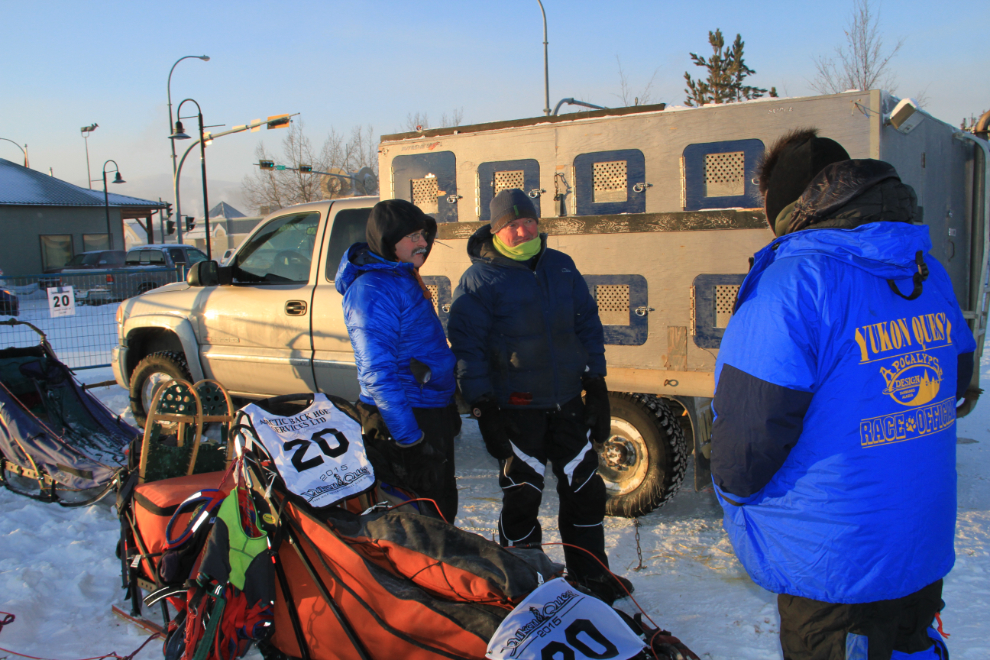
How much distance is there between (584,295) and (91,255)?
2478 centimetres

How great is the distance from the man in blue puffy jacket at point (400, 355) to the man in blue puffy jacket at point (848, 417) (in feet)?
5.17

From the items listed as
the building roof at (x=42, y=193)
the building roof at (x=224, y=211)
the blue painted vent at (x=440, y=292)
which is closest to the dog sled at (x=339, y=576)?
the blue painted vent at (x=440, y=292)

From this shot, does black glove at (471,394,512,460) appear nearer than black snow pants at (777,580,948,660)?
No

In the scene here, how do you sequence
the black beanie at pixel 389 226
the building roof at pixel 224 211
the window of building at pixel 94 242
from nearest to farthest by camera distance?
the black beanie at pixel 389 226 < the window of building at pixel 94 242 < the building roof at pixel 224 211

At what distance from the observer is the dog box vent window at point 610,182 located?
13.1 ft

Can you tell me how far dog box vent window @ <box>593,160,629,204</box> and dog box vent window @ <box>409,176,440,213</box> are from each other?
1.17 meters

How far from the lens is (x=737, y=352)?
1648 millimetres

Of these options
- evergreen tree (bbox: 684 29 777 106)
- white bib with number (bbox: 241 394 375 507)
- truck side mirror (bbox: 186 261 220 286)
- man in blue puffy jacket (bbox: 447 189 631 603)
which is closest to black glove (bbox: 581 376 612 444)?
man in blue puffy jacket (bbox: 447 189 631 603)

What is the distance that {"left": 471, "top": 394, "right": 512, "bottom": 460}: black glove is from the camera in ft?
9.96

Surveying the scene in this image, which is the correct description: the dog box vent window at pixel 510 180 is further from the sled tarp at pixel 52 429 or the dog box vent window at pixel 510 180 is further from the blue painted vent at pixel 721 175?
the sled tarp at pixel 52 429

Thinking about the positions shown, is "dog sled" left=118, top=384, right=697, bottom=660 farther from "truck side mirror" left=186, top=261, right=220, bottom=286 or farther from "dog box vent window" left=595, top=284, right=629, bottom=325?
"truck side mirror" left=186, top=261, right=220, bottom=286

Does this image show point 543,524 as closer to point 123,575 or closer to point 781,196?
point 123,575

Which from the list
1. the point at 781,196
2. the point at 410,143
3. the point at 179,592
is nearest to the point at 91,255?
the point at 410,143

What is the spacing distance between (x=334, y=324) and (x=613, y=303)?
2205mm
